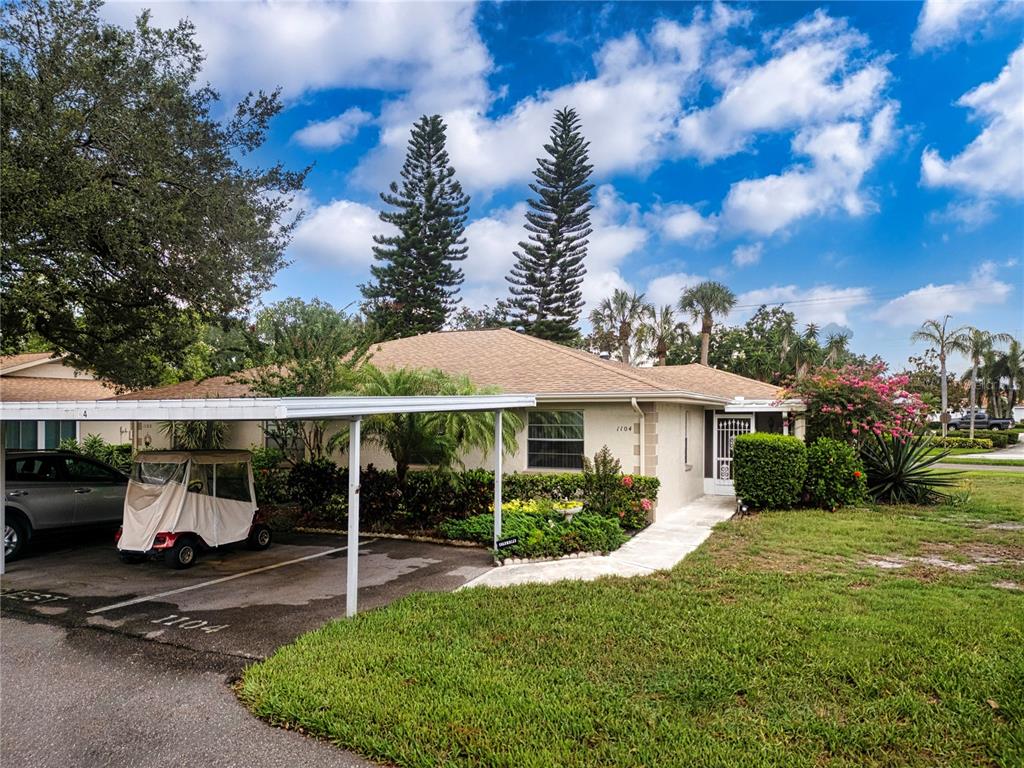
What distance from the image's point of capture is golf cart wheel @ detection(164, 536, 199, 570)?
827cm

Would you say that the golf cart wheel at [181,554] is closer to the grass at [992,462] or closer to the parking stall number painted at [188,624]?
the parking stall number painted at [188,624]

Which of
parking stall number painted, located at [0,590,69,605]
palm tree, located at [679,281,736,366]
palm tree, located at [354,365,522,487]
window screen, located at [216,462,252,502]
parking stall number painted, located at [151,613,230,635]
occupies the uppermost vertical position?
palm tree, located at [679,281,736,366]

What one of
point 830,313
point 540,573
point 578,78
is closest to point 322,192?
point 578,78

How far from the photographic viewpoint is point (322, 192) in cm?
1622

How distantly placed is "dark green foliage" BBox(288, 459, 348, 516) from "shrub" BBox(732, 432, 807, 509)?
859 centimetres

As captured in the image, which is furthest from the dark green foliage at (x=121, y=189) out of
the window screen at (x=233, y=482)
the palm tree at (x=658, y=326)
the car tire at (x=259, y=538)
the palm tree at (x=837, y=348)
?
the palm tree at (x=837, y=348)

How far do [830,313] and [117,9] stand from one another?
44.3 meters

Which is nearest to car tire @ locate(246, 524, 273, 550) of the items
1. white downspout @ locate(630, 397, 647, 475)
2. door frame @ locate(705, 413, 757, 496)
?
white downspout @ locate(630, 397, 647, 475)

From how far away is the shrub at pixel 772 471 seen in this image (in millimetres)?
12438

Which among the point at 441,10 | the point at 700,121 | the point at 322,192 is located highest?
the point at 700,121

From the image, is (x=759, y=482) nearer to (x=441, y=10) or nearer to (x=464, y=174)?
(x=441, y=10)

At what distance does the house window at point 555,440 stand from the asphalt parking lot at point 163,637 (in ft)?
10.8

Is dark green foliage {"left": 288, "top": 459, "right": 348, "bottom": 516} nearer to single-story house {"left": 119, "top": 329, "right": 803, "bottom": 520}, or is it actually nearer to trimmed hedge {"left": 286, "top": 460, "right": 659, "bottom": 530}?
trimmed hedge {"left": 286, "top": 460, "right": 659, "bottom": 530}

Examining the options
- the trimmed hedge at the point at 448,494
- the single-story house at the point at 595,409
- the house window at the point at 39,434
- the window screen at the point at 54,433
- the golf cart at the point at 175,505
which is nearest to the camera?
the golf cart at the point at 175,505
